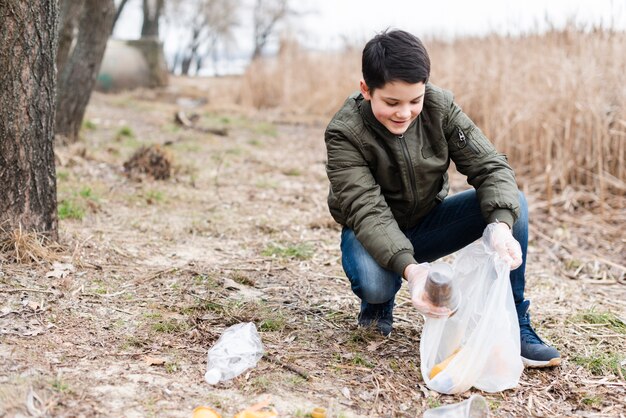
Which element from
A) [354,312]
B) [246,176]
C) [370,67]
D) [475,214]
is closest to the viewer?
[370,67]

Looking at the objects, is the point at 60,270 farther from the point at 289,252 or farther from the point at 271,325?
the point at 289,252

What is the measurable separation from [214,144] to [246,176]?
1845 millimetres

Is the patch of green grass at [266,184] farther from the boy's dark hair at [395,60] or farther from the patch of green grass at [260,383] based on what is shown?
the patch of green grass at [260,383]

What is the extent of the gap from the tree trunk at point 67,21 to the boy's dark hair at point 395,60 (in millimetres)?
4565

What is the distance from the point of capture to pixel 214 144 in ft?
27.5

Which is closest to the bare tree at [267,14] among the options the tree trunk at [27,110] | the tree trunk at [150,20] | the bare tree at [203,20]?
the bare tree at [203,20]

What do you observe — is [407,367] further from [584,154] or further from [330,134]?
[584,154]

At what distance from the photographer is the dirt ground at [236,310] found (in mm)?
2438

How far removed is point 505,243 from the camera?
2582 millimetres

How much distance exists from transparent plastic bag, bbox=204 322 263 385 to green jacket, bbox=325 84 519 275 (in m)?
0.59

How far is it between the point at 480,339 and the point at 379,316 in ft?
2.17

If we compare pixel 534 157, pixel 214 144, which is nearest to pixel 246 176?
pixel 214 144

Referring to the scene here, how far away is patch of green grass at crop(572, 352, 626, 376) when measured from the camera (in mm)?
2869

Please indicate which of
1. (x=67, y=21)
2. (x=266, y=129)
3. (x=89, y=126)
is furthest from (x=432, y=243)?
(x=266, y=129)
